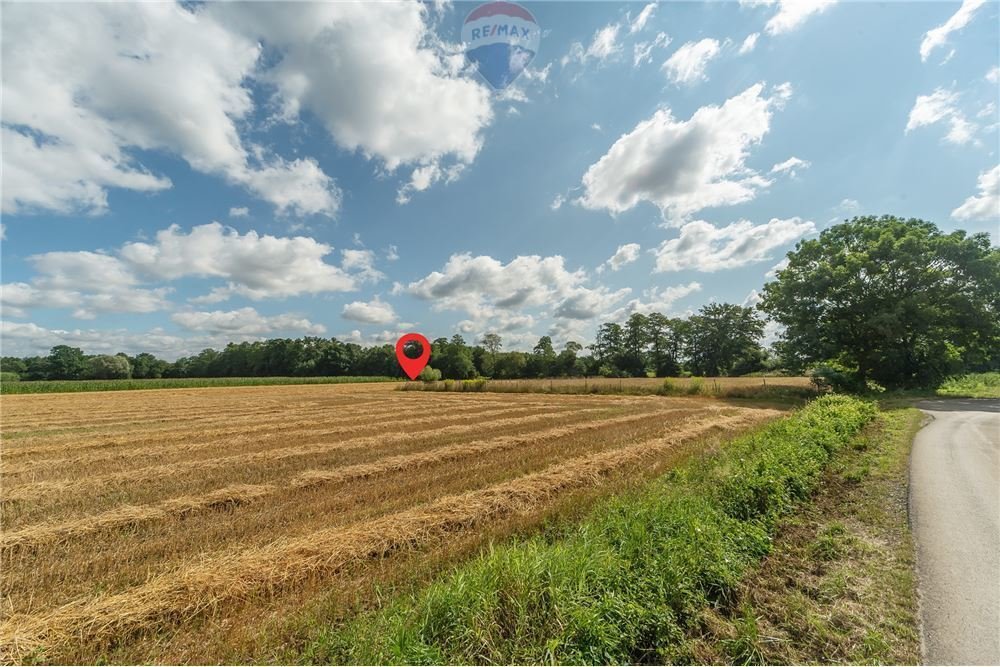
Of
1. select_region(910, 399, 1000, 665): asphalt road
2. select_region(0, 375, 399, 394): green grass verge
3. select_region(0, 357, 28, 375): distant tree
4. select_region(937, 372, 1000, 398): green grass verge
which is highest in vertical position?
select_region(0, 357, 28, 375): distant tree

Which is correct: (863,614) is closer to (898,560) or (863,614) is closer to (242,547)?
(898,560)

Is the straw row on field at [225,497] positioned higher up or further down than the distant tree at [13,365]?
further down

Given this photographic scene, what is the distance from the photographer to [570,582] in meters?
3.48

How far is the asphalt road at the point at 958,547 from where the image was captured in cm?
307

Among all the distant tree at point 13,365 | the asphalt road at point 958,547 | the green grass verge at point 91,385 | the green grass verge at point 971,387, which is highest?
the distant tree at point 13,365

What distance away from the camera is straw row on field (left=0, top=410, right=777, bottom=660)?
3.46m

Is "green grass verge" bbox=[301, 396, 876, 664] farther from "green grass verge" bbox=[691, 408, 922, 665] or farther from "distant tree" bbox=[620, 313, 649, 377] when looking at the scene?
"distant tree" bbox=[620, 313, 649, 377]

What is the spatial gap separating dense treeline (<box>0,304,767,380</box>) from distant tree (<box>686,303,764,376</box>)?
0.18 meters

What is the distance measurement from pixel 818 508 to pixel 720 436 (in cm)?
765

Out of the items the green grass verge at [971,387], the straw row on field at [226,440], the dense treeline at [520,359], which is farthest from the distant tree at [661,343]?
the straw row on field at [226,440]

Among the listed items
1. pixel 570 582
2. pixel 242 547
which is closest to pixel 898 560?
pixel 570 582

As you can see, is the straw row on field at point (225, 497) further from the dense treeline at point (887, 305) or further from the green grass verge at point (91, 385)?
the green grass verge at point (91, 385)

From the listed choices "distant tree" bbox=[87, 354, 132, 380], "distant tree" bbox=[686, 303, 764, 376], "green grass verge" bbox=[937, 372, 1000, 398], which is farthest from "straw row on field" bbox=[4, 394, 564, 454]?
"distant tree" bbox=[87, 354, 132, 380]

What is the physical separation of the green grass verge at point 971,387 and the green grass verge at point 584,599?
3301 cm
